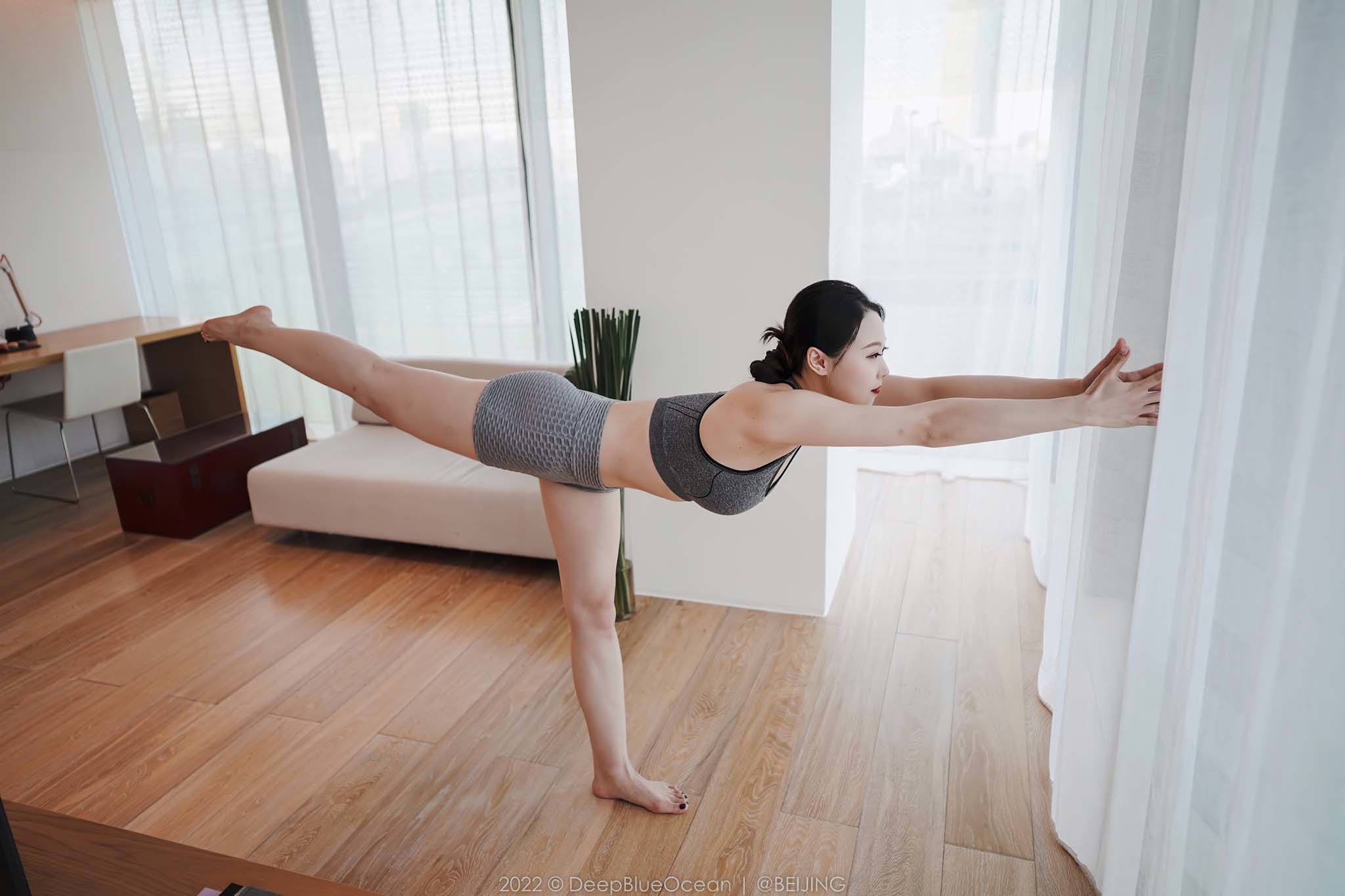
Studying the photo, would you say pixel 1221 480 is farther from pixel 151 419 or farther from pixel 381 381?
pixel 151 419

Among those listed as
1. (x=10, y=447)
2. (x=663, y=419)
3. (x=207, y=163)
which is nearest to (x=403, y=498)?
(x=663, y=419)

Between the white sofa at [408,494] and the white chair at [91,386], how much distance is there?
1.06 m

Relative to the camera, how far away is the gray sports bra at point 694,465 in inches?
69.0

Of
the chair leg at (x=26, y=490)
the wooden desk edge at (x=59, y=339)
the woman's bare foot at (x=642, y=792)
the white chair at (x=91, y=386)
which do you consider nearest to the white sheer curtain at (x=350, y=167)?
the wooden desk edge at (x=59, y=339)

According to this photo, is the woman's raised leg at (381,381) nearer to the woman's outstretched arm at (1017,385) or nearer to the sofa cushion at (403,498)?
the woman's outstretched arm at (1017,385)

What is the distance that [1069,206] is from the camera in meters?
3.01

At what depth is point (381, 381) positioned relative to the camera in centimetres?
195

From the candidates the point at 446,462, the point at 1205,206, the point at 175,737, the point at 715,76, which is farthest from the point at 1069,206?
the point at 175,737

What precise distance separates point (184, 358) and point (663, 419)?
4386mm

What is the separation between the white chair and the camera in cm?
401

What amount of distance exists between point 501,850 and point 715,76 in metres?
2.17

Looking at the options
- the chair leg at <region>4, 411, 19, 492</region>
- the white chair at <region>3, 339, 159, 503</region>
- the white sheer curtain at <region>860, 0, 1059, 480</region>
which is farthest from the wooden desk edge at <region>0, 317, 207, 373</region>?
the white sheer curtain at <region>860, 0, 1059, 480</region>

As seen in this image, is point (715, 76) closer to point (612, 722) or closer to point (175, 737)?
point (612, 722)

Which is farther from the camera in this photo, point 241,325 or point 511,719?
point 511,719
